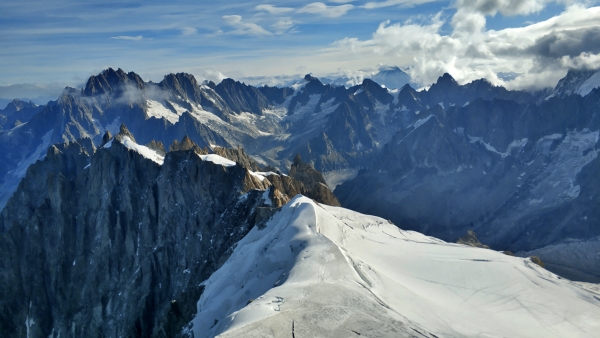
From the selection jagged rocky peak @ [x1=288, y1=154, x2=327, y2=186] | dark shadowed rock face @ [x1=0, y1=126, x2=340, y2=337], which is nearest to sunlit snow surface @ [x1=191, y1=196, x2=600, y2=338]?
dark shadowed rock face @ [x1=0, y1=126, x2=340, y2=337]

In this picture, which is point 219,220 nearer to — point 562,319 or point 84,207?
point 84,207

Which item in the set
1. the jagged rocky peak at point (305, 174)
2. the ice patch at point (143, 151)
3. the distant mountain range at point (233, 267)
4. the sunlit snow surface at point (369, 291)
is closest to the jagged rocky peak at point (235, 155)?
the distant mountain range at point (233, 267)

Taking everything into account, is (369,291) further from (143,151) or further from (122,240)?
(143,151)

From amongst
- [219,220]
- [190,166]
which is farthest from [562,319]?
[190,166]

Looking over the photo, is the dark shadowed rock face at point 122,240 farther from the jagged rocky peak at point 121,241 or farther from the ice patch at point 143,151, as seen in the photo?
the ice patch at point 143,151

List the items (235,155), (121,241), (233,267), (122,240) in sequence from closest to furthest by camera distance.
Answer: (233,267), (121,241), (122,240), (235,155)

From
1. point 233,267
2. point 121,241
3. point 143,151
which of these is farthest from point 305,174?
point 233,267
